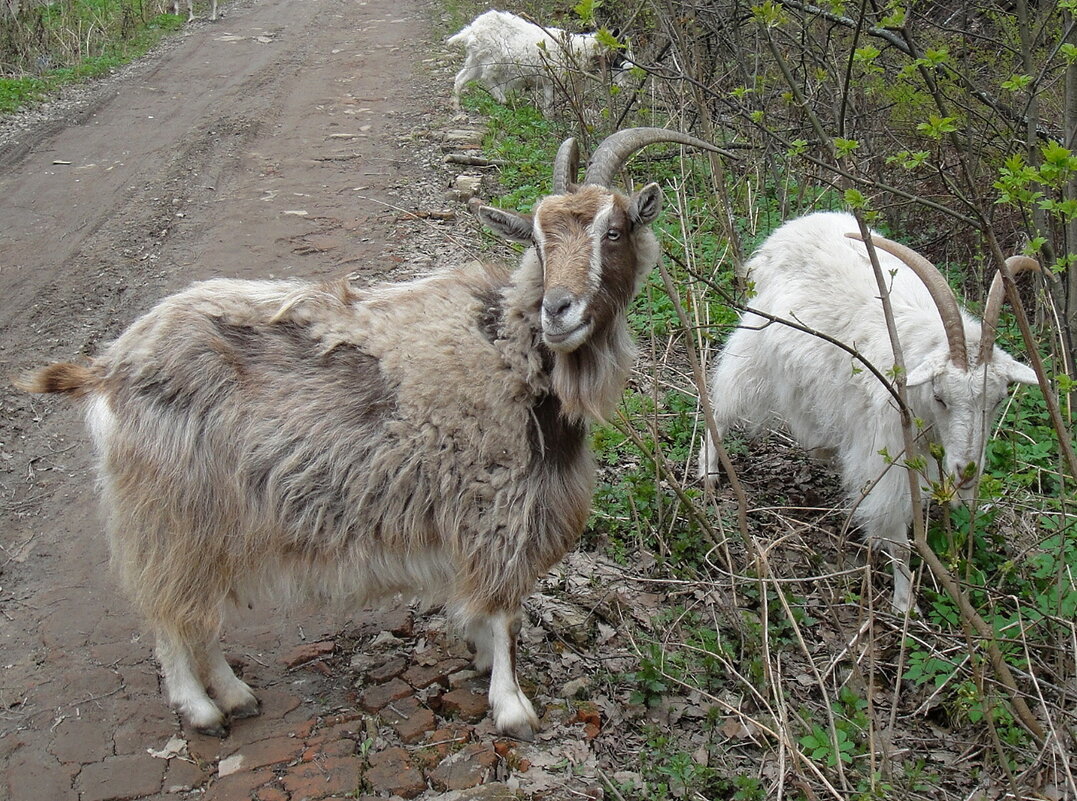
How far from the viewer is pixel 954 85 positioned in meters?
5.98

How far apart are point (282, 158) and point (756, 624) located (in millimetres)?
8359

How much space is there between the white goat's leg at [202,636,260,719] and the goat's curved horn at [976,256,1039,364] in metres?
3.48

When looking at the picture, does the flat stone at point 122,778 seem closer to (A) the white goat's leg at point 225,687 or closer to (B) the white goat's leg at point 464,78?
(A) the white goat's leg at point 225,687

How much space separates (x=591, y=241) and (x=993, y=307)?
6.29 feet

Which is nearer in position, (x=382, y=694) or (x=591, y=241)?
(x=591, y=241)

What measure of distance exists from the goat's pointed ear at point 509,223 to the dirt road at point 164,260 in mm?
1906

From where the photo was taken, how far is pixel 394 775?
3.65 meters

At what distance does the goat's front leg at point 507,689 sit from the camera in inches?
152

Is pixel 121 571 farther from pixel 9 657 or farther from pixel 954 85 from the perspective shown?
pixel 954 85

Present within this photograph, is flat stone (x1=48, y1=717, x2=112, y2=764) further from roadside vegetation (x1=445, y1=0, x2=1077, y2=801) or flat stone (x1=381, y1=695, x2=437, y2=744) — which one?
roadside vegetation (x1=445, y1=0, x2=1077, y2=801)

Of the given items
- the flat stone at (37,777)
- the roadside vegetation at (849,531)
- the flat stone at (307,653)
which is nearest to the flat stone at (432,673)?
the flat stone at (307,653)

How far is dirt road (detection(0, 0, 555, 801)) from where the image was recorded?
377 cm

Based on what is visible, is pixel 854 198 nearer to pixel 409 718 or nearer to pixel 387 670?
pixel 409 718

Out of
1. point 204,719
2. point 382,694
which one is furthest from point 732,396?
point 204,719
